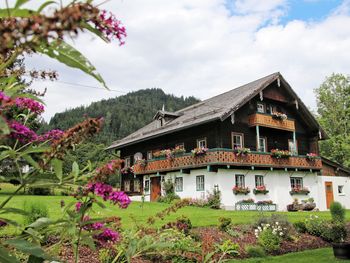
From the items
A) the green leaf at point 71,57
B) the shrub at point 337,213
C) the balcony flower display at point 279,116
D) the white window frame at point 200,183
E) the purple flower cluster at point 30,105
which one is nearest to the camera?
the green leaf at point 71,57

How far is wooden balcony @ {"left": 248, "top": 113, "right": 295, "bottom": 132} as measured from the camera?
25.1 m

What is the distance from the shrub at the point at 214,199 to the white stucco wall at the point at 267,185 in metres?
0.31

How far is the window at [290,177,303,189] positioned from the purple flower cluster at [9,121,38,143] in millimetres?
→ 27026

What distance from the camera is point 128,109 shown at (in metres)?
75.6

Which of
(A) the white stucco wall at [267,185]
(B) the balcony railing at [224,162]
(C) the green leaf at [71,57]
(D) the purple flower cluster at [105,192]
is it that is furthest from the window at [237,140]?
(C) the green leaf at [71,57]

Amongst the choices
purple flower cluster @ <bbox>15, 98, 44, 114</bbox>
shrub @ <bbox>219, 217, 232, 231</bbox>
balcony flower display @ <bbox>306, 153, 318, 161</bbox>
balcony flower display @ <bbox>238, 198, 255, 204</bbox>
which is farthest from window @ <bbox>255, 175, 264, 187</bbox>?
purple flower cluster @ <bbox>15, 98, 44, 114</bbox>

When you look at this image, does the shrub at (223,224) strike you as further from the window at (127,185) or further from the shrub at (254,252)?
the window at (127,185)

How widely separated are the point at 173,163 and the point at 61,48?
2394 cm

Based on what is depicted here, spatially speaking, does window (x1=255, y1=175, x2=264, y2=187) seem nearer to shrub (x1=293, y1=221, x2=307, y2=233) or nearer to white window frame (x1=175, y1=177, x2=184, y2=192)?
white window frame (x1=175, y1=177, x2=184, y2=192)

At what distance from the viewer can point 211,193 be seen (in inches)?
906

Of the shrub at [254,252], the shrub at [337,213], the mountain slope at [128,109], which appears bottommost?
the shrub at [254,252]

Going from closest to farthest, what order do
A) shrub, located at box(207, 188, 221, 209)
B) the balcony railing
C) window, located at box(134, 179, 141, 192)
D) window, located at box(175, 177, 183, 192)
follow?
shrub, located at box(207, 188, 221, 209), the balcony railing, window, located at box(175, 177, 183, 192), window, located at box(134, 179, 141, 192)

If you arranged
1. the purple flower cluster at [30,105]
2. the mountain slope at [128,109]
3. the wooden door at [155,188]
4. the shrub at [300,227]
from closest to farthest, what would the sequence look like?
the purple flower cluster at [30,105], the shrub at [300,227], the wooden door at [155,188], the mountain slope at [128,109]

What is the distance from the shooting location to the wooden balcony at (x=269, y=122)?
25.1 metres
